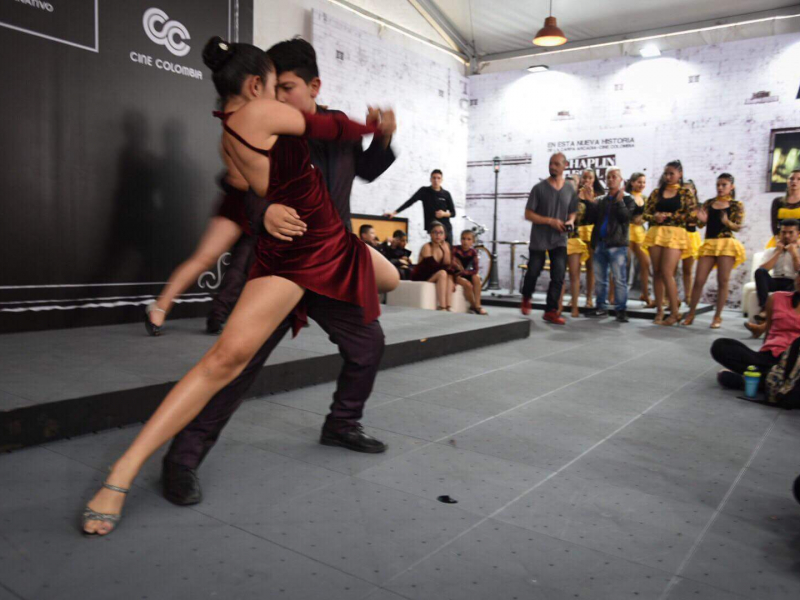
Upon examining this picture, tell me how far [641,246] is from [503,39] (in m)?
5.14

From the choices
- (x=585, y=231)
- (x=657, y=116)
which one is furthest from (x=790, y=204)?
(x=657, y=116)

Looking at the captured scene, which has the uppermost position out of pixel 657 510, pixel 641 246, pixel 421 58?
pixel 421 58

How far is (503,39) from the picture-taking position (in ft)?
36.9

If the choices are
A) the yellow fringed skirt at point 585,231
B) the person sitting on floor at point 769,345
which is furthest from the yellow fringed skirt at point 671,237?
the person sitting on floor at point 769,345

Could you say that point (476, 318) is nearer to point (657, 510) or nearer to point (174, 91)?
point (174, 91)

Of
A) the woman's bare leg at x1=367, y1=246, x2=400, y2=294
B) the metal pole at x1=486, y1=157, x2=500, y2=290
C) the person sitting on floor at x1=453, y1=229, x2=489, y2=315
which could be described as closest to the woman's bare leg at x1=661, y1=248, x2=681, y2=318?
the person sitting on floor at x1=453, y1=229, x2=489, y2=315

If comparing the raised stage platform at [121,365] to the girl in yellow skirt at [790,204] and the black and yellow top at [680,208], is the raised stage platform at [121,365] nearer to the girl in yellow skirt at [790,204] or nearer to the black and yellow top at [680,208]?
the black and yellow top at [680,208]

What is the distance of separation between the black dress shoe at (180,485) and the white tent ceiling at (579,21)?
8277 mm

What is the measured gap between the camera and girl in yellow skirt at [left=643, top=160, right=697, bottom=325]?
22.1 feet

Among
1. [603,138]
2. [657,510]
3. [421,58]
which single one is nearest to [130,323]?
[657,510]

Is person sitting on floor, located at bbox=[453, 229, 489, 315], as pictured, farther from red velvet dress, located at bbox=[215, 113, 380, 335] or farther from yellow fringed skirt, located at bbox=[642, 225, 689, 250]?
red velvet dress, located at bbox=[215, 113, 380, 335]

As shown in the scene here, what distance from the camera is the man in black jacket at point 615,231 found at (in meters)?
7.21

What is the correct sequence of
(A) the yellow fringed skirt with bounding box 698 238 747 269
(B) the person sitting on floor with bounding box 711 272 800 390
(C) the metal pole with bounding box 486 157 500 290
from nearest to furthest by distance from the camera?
(B) the person sitting on floor with bounding box 711 272 800 390 < (A) the yellow fringed skirt with bounding box 698 238 747 269 < (C) the metal pole with bounding box 486 157 500 290

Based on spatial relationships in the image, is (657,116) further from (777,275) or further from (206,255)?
(206,255)
